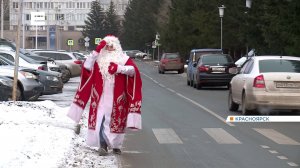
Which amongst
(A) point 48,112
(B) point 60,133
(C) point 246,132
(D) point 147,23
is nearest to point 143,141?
(B) point 60,133

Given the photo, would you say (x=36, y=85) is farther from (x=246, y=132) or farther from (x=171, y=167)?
(x=171, y=167)

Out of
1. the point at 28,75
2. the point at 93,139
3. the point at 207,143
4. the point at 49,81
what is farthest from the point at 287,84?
the point at 49,81

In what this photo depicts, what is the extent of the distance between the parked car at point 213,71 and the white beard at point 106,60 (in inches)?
747

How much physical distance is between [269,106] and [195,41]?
4098 centimetres

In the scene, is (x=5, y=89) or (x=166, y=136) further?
(x=5, y=89)

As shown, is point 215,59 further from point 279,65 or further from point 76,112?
point 76,112

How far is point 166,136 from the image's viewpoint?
12.4 meters

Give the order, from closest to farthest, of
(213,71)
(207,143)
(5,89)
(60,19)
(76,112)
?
(76,112) < (207,143) < (5,89) < (213,71) < (60,19)

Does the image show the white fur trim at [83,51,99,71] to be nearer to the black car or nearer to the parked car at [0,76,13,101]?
the parked car at [0,76,13,101]

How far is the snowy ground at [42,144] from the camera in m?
8.37

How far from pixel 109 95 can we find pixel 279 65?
7523mm

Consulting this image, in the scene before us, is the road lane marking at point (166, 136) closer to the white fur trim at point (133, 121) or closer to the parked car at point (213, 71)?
the white fur trim at point (133, 121)

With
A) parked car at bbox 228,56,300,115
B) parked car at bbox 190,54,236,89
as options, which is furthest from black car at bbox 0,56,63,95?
parked car at bbox 190,54,236,89

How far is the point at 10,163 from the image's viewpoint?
312 inches
